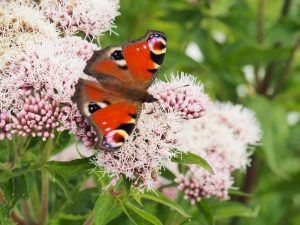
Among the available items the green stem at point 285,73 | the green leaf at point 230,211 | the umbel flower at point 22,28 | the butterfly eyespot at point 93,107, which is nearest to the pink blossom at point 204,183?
the green leaf at point 230,211

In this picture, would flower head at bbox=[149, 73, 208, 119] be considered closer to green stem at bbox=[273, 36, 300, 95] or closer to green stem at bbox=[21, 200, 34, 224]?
green stem at bbox=[21, 200, 34, 224]

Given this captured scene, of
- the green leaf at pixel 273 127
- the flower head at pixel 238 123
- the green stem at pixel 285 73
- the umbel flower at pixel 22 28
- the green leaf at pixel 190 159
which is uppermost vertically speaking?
the green stem at pixel 285 73

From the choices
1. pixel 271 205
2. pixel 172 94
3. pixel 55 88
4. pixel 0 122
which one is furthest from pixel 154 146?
pixel 271 205

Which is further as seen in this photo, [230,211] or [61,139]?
[230,211]

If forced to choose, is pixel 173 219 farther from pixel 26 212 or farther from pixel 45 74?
pixel 45 74

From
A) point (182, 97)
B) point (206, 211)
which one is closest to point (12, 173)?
point (182, 97)

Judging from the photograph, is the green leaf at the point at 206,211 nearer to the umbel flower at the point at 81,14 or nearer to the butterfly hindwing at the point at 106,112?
the butterfly hindwing at the point at 106,112
